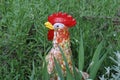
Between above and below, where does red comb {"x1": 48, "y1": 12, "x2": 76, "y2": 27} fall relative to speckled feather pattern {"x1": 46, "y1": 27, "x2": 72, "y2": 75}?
above

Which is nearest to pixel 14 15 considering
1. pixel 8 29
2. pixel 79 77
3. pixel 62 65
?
pixel 8 29

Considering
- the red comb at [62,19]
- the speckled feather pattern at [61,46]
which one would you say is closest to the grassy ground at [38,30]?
the speckled feather pattern at [61,46]

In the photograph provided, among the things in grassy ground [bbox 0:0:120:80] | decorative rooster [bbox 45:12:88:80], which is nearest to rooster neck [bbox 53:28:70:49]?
decorative rooster [bbox 45:12:88:80]

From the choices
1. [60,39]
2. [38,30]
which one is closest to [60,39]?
[60,39]

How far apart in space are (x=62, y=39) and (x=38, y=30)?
632mm

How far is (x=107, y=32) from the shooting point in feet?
10.1

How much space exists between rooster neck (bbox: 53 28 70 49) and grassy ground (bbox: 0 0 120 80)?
182 millimetres

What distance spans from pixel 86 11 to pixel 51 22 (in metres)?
0.90

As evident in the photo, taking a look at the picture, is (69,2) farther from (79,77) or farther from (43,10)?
(79,77)

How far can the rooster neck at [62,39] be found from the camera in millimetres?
2359

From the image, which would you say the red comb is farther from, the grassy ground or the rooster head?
the grassy ground

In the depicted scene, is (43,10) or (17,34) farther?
(43,10)

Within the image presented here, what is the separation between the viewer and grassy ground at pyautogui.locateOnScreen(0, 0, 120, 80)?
272 cm

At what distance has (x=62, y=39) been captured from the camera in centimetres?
237
